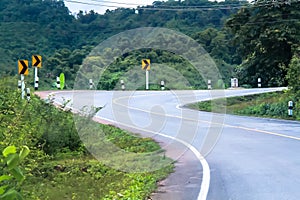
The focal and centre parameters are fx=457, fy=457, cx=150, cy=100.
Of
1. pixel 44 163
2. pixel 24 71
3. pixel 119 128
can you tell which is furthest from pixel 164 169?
pixel 24 71

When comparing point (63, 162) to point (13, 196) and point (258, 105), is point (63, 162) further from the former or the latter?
point (258, 105)

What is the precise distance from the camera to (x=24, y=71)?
18.5 metres

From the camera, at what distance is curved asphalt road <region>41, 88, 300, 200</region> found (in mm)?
7340

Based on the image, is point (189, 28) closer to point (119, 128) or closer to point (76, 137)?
point (119, 128)

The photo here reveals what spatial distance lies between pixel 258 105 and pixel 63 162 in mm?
15297

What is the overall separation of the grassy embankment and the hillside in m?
15.1

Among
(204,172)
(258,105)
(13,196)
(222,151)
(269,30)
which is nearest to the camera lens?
(13,196)

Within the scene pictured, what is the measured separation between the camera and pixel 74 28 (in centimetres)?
5022

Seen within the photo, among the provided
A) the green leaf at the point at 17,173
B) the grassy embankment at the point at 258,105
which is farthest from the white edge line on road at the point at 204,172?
the grassy embankment at the point at 258,105

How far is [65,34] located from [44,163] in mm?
40798

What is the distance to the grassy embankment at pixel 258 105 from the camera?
2106 cm

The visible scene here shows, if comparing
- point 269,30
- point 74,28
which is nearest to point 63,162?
point 269,30

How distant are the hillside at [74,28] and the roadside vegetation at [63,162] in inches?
1087

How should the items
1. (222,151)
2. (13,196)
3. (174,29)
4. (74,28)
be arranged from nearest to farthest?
(13,196) → (222,151) → (174,29) → (74,28)
